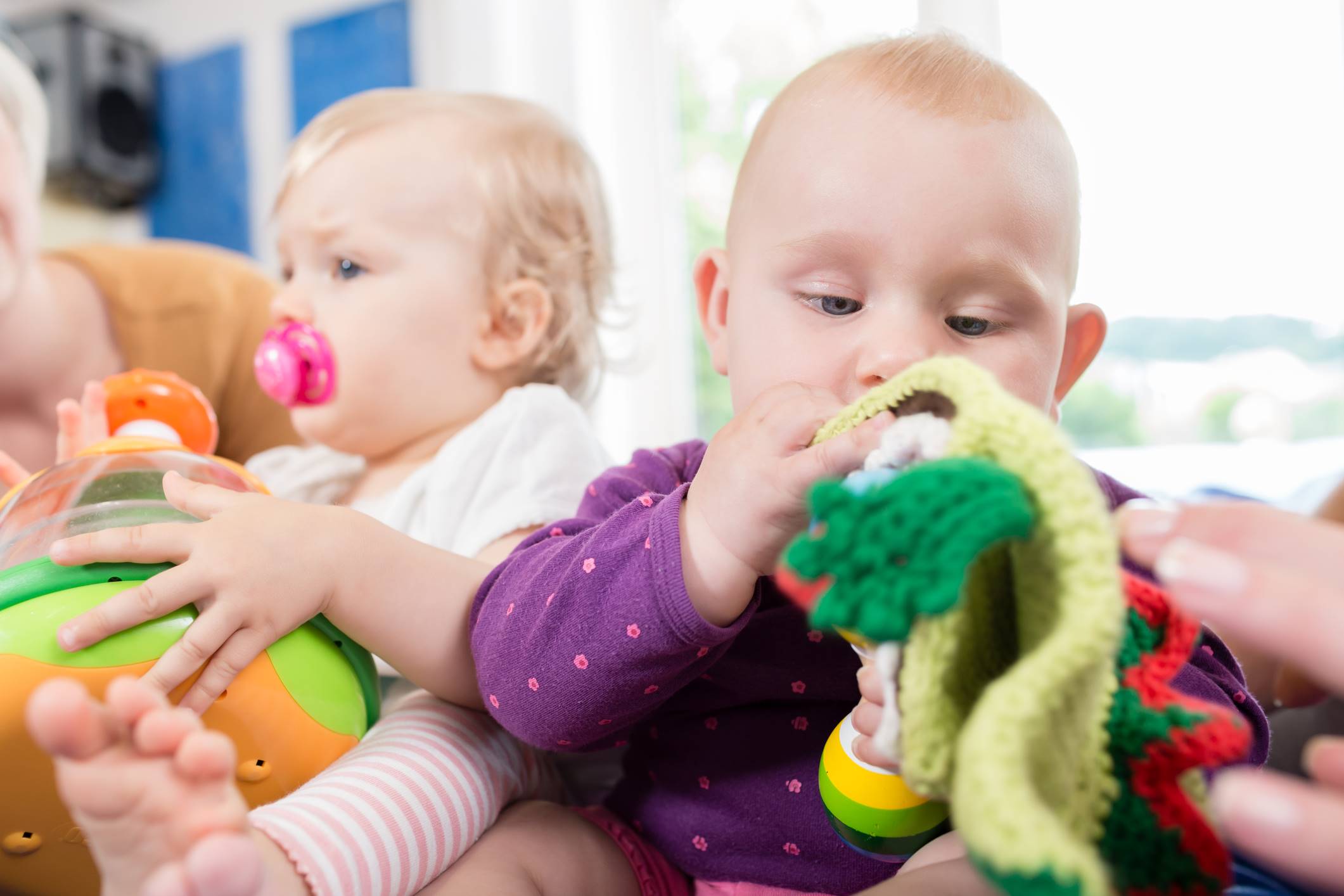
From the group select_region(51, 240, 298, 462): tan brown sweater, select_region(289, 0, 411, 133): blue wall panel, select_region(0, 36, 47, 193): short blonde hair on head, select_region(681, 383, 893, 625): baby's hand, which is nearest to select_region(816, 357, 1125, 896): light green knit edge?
select_region(681, 383, 893, 625): baby's hand

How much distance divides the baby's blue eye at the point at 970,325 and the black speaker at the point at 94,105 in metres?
3.10

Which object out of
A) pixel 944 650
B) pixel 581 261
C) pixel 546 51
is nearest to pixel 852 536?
pixel 944 650

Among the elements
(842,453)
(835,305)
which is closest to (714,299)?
(835,305)

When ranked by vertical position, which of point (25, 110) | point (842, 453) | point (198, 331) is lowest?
point (198, 331)

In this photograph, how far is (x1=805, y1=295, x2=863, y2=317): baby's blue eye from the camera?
0.75 meters

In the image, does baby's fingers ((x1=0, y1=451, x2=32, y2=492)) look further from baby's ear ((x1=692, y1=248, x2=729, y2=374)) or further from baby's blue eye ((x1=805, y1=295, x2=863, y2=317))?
baby's blue eye ((x1=805, y1=295, x2=863, y2=317))

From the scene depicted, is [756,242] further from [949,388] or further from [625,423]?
[625,423]

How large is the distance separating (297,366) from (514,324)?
0.25 meters

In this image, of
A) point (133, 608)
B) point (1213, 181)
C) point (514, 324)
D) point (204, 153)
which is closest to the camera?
point (133, 608)

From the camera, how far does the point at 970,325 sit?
756 mm

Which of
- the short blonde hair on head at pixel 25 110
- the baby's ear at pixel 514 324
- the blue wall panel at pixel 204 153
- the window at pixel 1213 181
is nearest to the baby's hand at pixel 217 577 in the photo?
the baby's ear at pixel 514 324

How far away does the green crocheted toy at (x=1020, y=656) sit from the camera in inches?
14.3

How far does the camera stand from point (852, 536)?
16.0 inches

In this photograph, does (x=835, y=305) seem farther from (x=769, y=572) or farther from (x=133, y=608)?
(x=133, y=608)
